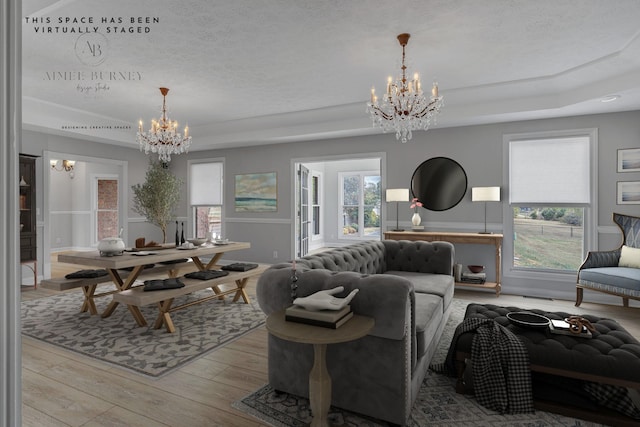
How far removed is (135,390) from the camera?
2.41 m

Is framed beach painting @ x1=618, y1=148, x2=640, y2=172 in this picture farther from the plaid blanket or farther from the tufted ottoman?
the plaid blanket

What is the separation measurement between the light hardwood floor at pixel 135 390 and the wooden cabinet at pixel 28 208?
9.27 feet

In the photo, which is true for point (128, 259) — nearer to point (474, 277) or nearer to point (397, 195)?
point (397, 195)

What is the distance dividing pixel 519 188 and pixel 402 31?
3.29m

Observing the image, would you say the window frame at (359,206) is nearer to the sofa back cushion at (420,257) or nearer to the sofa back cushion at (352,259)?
the sofa back cushion at (420,257)

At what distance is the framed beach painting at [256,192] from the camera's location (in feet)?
23.7

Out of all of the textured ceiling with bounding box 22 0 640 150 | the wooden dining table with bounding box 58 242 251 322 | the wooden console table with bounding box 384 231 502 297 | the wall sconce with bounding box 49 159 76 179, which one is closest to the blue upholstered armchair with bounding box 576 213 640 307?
the wooden console table with bounding box 384 231 502 297

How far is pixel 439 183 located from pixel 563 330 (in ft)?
11.7

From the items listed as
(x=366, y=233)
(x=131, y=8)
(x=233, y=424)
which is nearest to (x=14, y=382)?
(x=233, y=424)

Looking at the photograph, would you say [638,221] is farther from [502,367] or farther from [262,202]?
[262,202]

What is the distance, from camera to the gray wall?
4723mm

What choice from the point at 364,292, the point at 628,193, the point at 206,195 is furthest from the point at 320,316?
the point at 206,195

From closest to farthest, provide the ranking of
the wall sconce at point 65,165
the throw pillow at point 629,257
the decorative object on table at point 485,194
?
the throw pillow at point 629,257 → the decorative object on table at point 485,194 → the wall sconce at point 65,165

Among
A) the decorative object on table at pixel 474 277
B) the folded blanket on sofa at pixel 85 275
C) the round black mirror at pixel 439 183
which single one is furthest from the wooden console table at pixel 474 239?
the folded blanket on sofa at pixel 85 275
